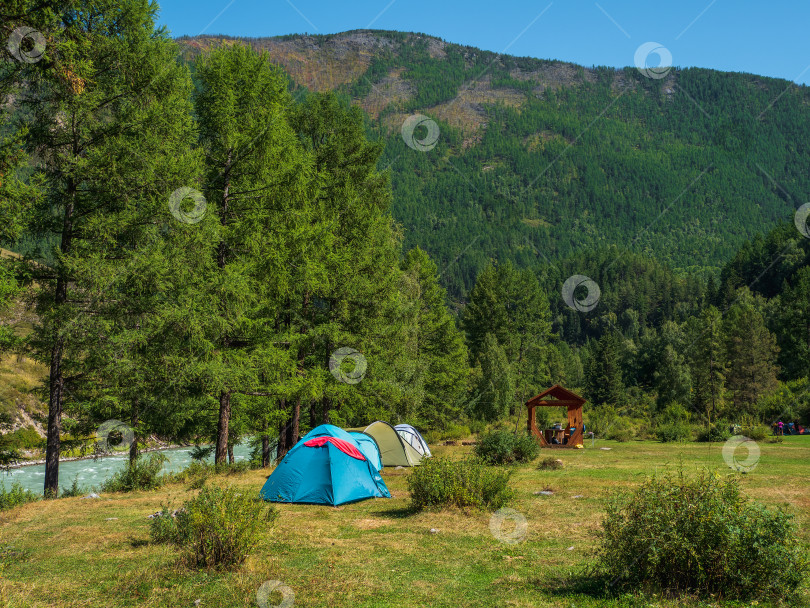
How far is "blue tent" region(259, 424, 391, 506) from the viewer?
13.2 metres

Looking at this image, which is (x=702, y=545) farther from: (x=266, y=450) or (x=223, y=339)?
(x=266, y=450)

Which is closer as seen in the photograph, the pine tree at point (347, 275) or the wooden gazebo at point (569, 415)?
the pine tree at point (347, 275)

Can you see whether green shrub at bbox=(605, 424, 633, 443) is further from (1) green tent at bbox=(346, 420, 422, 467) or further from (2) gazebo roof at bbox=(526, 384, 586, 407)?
(1) green tent at bbox=(346, 420, 422, 467)

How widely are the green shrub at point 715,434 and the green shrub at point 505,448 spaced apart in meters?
14.1

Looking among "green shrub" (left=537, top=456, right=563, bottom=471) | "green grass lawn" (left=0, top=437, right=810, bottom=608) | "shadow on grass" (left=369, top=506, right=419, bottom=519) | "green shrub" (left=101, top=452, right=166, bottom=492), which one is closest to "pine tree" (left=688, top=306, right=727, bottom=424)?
"green shrub" (left=537, top=456, right=563, bottom=471)

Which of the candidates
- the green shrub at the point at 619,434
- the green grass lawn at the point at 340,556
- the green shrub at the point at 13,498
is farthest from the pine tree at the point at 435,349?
the green shrub at the point at 13,498

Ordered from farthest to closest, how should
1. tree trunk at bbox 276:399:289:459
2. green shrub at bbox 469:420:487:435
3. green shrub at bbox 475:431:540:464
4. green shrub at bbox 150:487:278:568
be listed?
1. green shrub at bbox 469:420:487:435
2. tree trunk at bbox 276:399:289:459
3. green shrub at bbox 475:431:540:464
4. green shrub at bbox 150:487:278:568

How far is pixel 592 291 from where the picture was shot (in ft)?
505

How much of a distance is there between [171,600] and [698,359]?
61796mm

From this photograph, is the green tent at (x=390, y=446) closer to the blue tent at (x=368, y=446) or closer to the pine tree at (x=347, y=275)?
the pine tree at (x=347, y=275)

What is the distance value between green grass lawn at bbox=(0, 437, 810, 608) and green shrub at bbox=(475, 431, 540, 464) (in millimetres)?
4777

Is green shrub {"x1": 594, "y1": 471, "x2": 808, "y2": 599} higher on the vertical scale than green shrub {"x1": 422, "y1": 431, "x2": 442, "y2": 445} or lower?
higher

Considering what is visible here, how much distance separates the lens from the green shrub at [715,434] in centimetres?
2892

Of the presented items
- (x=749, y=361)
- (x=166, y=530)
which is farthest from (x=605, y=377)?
(x=166, y=530)
